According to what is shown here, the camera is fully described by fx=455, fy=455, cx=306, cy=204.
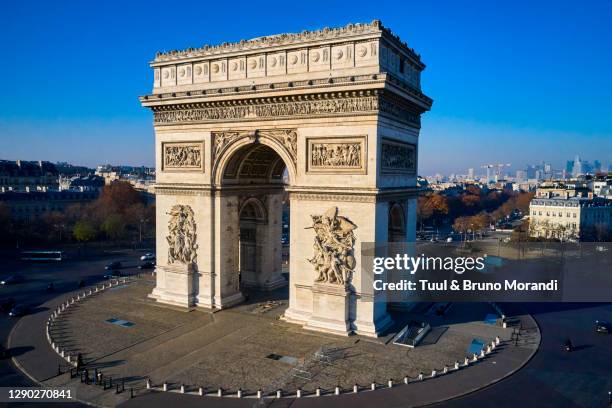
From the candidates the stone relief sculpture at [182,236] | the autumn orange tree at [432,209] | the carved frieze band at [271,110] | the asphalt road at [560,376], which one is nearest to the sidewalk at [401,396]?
the asphalt road at [560,376]

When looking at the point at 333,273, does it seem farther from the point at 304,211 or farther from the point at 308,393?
the point at 308,393

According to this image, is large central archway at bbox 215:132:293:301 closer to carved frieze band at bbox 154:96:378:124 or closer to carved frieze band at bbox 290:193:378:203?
carved frieze band at bbox 154:96:378:124

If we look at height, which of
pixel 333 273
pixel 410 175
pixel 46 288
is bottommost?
pixel 46 288

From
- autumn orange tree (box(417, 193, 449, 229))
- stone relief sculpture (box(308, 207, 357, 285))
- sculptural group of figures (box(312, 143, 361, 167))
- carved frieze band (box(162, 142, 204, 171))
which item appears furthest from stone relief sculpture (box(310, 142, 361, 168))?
autumn orange tree (box(417, 193, 449, 229))

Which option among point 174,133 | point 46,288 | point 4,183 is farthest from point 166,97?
point 4,183

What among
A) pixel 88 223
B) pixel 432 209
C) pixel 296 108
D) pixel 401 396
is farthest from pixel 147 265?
pixel 432 209

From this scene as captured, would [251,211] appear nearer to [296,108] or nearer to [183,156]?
[183,156]
